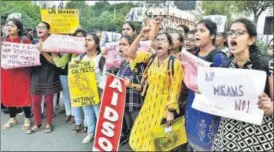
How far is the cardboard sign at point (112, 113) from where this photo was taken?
10.9ft

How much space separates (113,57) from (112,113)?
2.93 feet

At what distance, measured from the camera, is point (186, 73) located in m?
2.85

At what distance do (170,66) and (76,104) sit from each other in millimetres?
1650

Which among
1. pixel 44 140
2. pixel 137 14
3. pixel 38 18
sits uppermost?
pixel 38 18

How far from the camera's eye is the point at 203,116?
2756 millimetres

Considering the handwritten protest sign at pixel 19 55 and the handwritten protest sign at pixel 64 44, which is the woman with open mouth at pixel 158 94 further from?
the handwritten protest sign at pixel 19 55

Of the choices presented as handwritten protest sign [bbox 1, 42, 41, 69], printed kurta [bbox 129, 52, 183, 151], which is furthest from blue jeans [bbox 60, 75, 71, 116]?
printed kurta [bbox 129, 52, 183, 151]

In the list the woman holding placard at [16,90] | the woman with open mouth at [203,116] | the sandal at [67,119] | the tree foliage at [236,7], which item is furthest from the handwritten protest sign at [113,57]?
the tree foliage at [236,7]

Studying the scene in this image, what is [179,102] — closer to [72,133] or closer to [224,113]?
[224,113]

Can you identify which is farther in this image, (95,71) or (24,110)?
(24,110)

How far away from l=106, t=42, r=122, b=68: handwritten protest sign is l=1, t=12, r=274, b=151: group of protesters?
64 millimetres

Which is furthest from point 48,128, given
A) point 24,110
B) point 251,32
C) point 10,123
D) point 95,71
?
point 251,32

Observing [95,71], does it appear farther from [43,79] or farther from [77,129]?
[77,129]

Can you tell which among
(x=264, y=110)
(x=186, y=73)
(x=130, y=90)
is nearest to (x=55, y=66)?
(x=130, y=90)
